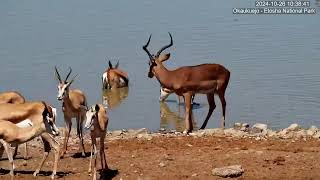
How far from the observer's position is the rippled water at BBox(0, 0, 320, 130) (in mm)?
19750

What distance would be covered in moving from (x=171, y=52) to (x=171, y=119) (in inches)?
336

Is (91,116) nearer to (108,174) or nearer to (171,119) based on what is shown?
(108,174)

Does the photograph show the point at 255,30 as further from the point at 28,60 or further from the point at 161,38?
the point at 28,60

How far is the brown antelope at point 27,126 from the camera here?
36.1ft

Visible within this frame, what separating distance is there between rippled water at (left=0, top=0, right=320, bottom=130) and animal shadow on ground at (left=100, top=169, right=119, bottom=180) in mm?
6536

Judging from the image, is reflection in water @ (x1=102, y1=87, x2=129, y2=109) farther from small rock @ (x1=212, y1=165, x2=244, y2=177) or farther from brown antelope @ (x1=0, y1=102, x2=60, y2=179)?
small rock @ (x1=212, y1=165, x2=244, y2=177)

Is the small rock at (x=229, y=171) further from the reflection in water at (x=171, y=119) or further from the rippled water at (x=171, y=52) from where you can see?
the rippled water at (x=171, y=52)

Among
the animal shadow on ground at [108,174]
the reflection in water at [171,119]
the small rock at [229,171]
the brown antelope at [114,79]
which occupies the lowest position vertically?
the reflection in water at [171,119]

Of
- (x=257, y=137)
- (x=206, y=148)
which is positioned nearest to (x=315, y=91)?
(x=257, y=137)

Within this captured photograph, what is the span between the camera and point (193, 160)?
1204cm

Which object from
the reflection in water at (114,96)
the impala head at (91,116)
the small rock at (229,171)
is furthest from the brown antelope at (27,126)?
the reflection in water at (114,96)

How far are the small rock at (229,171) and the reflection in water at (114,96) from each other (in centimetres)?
1010

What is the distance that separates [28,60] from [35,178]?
15.6 m

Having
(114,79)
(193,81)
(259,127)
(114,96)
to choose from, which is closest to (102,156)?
(193,81)
